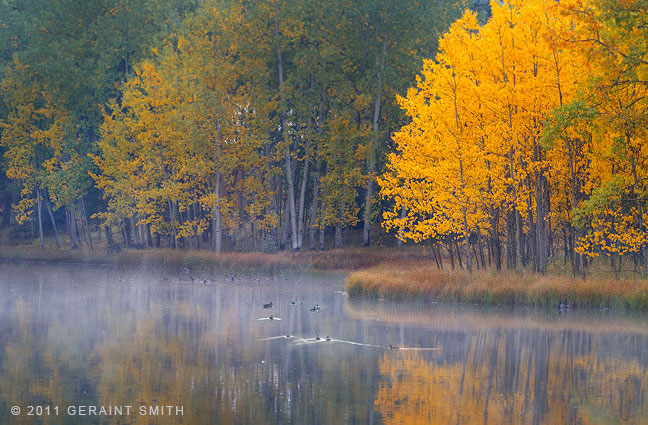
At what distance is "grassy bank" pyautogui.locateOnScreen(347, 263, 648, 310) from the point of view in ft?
91.2

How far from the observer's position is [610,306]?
2773 cm

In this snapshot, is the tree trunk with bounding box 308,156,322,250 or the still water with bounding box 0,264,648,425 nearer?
the still water with bounding box 0,264,648,425

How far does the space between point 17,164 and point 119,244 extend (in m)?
8.65

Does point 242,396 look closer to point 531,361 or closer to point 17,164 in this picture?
point 531,361

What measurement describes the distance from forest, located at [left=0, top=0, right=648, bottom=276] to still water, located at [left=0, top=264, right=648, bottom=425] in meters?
5.09

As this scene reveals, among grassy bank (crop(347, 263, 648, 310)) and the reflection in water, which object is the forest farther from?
the reflection in water

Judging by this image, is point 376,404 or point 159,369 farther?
point 159,369

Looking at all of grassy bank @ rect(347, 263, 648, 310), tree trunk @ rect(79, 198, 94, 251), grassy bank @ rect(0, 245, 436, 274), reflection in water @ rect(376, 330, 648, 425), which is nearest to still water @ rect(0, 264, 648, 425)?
reflection in water @ rect(376, 330, 648, 425)

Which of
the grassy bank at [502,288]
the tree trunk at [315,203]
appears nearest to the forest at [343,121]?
the tree trunk at [315,203]

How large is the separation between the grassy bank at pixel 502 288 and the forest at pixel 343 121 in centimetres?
136

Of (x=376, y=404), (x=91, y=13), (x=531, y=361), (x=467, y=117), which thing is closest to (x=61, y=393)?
(x=376, y=404)

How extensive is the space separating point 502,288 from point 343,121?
70.7ft

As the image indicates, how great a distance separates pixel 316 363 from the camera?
17.9 m

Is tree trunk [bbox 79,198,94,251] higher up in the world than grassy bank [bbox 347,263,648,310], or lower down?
higher up
